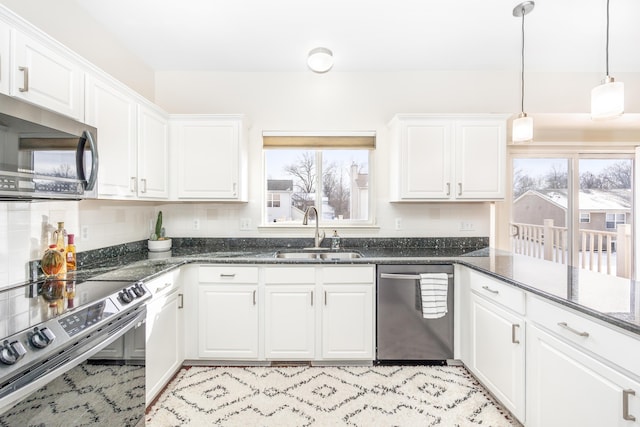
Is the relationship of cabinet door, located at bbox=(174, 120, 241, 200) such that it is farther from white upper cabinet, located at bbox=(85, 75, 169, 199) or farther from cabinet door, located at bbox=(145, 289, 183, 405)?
cabinet door, located at bbox=(145, 289, 183, 405)

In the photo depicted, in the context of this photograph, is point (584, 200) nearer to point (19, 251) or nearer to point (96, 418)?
point (96, 418)

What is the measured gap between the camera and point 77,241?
2236mm

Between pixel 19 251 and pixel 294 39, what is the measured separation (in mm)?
2301

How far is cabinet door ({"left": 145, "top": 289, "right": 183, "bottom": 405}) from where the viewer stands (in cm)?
203

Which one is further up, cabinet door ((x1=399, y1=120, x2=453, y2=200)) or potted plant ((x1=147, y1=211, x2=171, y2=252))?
cabinet door ((x1=399, y1=120, x2=453, y2=200))

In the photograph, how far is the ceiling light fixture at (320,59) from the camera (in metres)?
2.73

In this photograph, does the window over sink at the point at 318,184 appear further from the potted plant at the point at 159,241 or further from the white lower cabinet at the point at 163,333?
the white lower cabinet at the point at 163,333

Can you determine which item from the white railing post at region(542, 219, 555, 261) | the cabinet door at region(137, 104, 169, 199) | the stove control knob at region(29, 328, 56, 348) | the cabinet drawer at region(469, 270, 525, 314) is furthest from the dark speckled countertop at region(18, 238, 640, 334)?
the white railing post at region(542, 219, 555, 261)

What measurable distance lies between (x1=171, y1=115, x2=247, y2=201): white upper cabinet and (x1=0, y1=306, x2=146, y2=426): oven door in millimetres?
1346

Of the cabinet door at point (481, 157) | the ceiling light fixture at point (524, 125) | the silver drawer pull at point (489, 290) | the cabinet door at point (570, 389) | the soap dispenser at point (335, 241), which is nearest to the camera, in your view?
the cabinet door at point (570, 389)

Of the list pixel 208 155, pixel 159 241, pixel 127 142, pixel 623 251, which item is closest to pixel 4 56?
pixel 127 142

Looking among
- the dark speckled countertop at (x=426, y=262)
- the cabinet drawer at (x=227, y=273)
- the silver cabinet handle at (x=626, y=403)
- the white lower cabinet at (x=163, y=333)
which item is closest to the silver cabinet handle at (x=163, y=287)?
the white lower cabinet at (x=163, y=333)

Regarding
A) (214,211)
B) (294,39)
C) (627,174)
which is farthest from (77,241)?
(627,174)

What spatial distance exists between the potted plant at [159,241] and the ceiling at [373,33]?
59.4 inches
